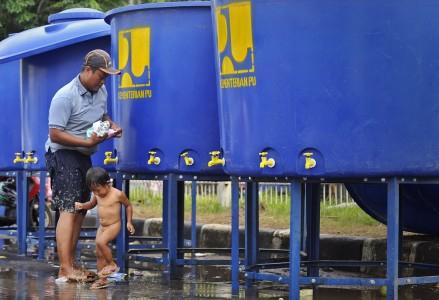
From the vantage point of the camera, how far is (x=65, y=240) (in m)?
7.13

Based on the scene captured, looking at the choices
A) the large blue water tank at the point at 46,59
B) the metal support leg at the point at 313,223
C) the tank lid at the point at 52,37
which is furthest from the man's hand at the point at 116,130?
the metal support leg at the point at 313,223

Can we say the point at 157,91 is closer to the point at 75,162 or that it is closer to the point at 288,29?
the point at 75,162

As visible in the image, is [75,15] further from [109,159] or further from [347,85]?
[347,85]

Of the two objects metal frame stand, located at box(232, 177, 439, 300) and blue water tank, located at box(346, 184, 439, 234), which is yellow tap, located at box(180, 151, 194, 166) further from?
blue water tank, located at box(346, 184, 439, 234)

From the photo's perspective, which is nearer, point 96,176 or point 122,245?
point 96,176

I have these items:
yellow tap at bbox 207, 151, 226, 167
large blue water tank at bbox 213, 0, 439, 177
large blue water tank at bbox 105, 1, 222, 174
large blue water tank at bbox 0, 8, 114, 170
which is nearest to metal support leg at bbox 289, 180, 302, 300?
large blue water tank at bbox 213, 0, 439, 177

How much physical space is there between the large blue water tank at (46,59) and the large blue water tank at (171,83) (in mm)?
983

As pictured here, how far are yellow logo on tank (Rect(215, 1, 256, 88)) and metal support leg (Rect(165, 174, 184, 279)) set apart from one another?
1477 mm

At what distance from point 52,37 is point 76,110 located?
1.42 m

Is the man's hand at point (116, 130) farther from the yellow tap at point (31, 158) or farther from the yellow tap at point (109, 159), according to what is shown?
the yellow tap at point (31, 158)

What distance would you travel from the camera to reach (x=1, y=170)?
949cm

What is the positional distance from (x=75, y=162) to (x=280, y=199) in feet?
18.3

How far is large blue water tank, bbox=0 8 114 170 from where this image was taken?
26.7ft

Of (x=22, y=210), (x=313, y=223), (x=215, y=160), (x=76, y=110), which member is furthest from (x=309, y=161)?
(x=22, y=210)
